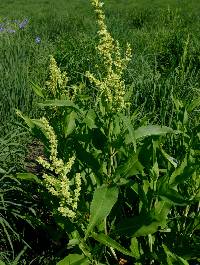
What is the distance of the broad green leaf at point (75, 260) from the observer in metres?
2.30

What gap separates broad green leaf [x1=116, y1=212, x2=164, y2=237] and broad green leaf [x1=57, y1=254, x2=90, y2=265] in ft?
0.75

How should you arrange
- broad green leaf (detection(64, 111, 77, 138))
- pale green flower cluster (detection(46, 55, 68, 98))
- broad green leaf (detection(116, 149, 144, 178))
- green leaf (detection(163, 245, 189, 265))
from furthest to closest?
broad green leaf (detection(64, 111, 77, 138)) → pale green flower cluster (detection(46, 55, 68, 98)) → broad green leaf (detection(116, 149, 144, 178)) → green leaf (detection(163, 245, 189, 265))

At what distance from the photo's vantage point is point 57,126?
8.62ft

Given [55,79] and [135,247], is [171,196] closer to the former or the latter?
[135,247]

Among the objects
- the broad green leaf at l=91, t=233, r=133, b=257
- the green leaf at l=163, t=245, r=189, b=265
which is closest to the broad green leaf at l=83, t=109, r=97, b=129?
the broad green leaf at l=91, t=233, r=133, b=257

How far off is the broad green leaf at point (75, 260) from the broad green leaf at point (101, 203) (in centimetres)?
24

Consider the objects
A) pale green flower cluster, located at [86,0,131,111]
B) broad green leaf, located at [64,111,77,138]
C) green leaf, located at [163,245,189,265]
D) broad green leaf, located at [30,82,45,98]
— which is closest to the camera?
pale green flower cluster, located at [86,0,131,111]

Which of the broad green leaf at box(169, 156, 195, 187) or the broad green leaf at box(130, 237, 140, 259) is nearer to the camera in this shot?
the broad green leaf at box(169, 156, 195, 187)

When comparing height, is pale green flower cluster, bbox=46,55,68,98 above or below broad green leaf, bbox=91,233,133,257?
above

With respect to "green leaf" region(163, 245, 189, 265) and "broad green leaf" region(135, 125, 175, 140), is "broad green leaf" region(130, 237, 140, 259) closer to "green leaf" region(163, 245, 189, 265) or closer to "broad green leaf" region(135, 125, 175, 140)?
"green leaf" region(163, 245, 189, 265)

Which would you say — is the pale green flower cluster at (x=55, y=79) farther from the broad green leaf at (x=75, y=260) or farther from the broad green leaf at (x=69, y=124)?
the broad green leaf at (x=75, y=260)

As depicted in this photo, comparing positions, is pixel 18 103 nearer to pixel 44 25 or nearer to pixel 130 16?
pixel 44 25

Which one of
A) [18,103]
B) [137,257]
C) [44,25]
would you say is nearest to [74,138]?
[137,257]

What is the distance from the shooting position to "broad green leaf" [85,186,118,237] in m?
2.13
